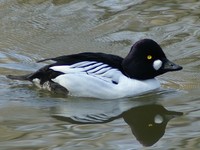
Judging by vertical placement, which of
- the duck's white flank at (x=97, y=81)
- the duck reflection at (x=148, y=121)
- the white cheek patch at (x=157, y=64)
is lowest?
the duck reflection at (x=148, y=121)

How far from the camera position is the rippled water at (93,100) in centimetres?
817

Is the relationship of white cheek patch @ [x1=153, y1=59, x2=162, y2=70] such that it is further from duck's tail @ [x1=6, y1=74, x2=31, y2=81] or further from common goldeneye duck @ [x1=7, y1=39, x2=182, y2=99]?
duck's tail @ [x1=6, y1=74, x2=31, y2=81]

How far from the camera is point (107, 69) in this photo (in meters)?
9.67

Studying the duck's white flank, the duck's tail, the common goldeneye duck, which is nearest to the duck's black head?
the common goldeneye duck

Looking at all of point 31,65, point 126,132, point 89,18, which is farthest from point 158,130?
point 89,18

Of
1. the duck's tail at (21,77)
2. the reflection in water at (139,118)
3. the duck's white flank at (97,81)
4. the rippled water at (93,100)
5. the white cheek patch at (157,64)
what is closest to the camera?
the rippled water at (93,100)

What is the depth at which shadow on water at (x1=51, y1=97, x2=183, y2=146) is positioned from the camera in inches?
334

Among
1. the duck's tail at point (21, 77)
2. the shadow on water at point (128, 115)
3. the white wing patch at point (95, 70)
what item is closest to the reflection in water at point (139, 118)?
the shadow on water at point (128, 115)

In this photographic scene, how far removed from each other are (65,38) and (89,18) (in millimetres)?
1038

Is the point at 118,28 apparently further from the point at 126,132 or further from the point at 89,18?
the point at 126,132

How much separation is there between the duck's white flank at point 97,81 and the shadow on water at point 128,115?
13 cm

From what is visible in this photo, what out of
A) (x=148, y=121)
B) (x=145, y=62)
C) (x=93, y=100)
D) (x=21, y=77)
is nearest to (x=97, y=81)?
(x=93, y=100)

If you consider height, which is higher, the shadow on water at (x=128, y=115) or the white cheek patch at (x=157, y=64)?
the white cheek patch at (x=157, y=64)

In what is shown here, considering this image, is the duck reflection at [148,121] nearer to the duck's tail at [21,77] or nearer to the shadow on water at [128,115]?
the shadow on water at [128,115]
